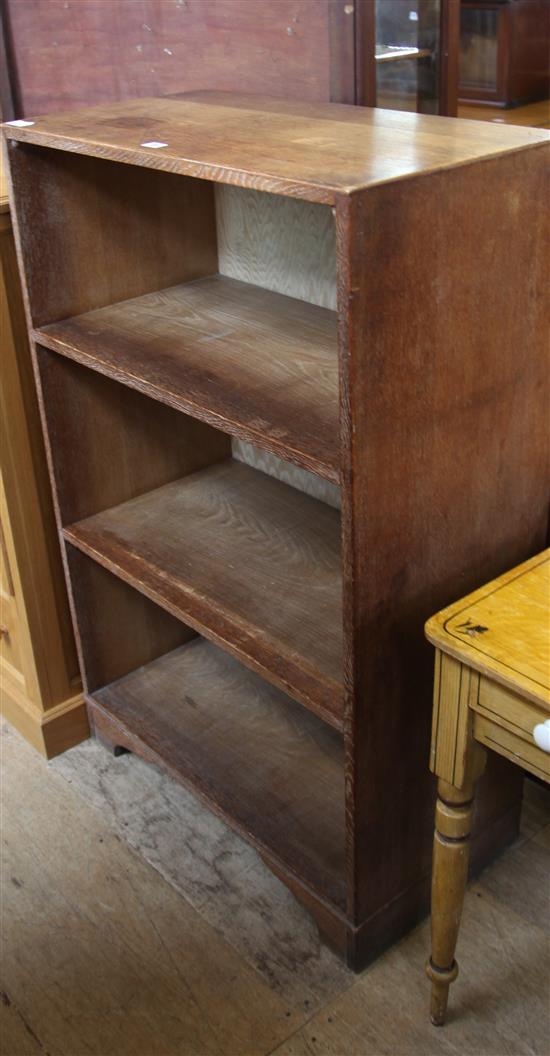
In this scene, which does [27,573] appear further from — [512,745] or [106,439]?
[512,745]

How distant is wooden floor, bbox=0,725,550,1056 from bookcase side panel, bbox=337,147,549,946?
0.15 m

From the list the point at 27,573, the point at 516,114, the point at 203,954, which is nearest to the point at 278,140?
the point at 516,114

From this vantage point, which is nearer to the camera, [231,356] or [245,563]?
[231,356]

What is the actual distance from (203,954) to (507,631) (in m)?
0.88

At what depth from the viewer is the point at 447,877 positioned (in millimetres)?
1578

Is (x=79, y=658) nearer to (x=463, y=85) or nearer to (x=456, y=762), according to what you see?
(x=456, y=762)

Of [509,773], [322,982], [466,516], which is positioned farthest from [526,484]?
[322,982]

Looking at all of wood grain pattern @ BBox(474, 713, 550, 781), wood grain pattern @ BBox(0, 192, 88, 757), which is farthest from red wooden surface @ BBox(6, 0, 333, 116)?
wood grain pattern @ BBox(474, 713, 550, 781)

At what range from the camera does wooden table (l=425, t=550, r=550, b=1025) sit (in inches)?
52.1

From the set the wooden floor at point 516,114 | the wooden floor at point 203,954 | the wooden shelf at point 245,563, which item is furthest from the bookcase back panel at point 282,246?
the wooden floor at point 203,954

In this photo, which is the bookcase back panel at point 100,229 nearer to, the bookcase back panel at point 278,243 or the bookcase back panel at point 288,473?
the bookcase back panel at point 278,243

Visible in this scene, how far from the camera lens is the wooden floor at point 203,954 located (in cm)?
171

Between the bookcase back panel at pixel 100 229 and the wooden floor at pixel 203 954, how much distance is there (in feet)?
3.37

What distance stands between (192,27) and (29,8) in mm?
534
